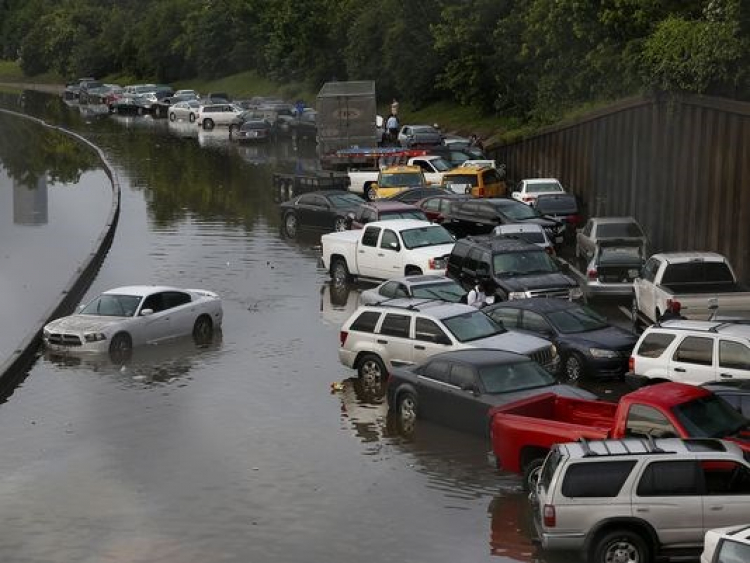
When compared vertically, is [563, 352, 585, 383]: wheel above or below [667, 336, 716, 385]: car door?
below

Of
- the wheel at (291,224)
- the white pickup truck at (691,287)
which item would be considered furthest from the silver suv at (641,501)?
the wheel at (291,224)

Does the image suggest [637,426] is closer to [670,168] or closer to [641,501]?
[641,501]

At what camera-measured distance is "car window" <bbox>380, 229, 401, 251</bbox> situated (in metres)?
34.0

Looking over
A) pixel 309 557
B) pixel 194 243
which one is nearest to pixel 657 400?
pixel 309 557

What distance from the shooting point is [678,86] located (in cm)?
3925

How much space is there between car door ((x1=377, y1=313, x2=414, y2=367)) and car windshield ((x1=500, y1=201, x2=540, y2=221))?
15192mm

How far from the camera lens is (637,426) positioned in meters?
17.6

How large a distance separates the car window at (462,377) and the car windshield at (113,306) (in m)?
9.12

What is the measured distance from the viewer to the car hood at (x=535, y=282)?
29719 millimetres

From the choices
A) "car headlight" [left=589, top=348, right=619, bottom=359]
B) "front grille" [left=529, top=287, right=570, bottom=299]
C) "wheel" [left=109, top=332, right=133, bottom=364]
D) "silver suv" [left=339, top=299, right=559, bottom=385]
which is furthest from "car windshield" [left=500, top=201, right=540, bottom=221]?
"car headlight" [left=589, top=348, right=619, bottom=359]

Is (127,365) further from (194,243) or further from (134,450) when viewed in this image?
(194,243)

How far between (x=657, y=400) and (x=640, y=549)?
3125 mm

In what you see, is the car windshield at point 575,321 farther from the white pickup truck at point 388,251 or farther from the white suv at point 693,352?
the white pickup truck at point 388,251

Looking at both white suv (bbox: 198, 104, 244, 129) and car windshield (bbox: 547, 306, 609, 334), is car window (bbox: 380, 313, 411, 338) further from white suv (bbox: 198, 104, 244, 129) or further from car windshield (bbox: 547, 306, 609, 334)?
white suv (bbox: 198, 104, 244, 129)
